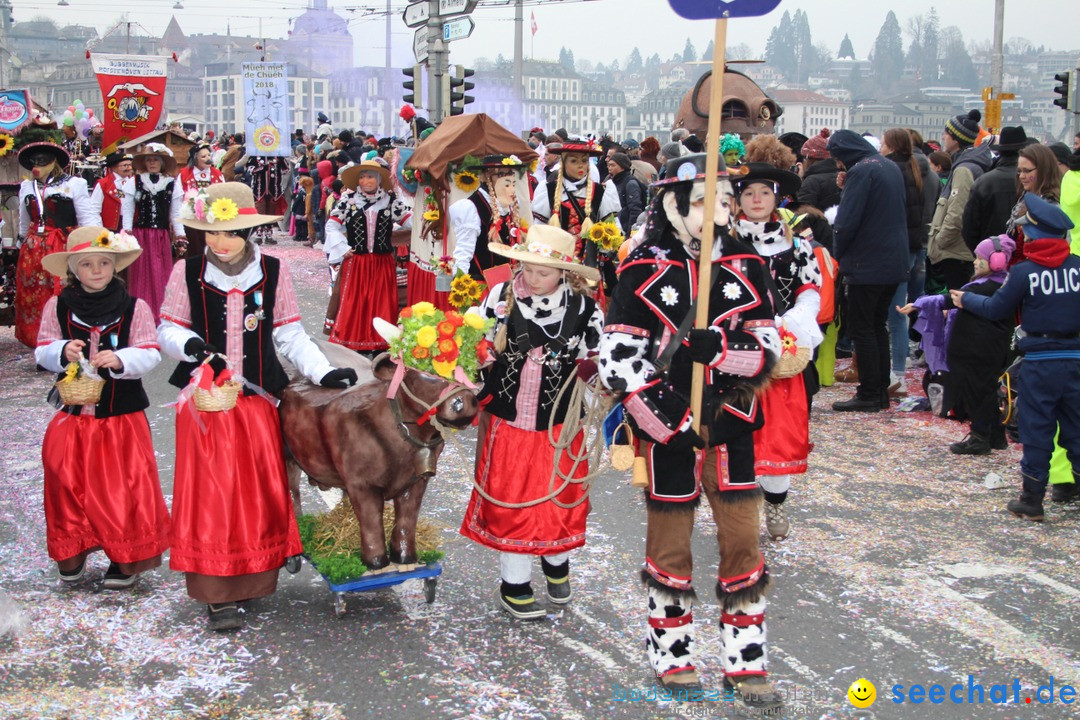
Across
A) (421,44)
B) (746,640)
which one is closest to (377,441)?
(746,640)

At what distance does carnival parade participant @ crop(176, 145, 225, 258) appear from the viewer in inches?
476

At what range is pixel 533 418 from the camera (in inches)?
190

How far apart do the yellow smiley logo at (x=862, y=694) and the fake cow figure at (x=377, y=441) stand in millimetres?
1900

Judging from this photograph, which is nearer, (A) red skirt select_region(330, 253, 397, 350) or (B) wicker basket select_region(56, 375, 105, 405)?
(B) wicker basket select_region(56, 375, 105, 405)

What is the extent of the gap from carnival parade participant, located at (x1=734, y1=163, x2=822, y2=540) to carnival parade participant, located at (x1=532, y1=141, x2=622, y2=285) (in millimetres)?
4042

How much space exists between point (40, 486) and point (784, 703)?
4975 mm

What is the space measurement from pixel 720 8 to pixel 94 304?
321 cm

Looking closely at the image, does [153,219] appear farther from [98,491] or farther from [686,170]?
[686,170]

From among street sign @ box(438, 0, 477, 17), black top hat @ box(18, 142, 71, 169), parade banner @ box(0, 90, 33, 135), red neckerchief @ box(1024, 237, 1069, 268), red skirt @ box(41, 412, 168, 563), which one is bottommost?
red skirt @ box(41, 412, 168, 563)

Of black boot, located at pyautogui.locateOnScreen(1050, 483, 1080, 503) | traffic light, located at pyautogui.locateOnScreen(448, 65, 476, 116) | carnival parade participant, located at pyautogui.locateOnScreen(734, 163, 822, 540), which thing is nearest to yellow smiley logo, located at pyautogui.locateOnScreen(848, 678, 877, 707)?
carnival parade participant, located at pyautogui.locateOnScreen(734, 163, 822, 540)

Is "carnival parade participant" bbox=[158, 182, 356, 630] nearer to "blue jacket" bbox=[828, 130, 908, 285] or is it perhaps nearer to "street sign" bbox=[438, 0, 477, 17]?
"blue jacket" bbox=[828, 130, 908, 285]

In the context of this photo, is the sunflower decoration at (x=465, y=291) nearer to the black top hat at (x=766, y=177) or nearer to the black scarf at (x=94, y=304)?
the black top hat at (x=766, y=177)

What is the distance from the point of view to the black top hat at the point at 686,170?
395 centimetres

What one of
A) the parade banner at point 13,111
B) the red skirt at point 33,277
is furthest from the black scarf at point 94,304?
the parade banner at point 13,111
